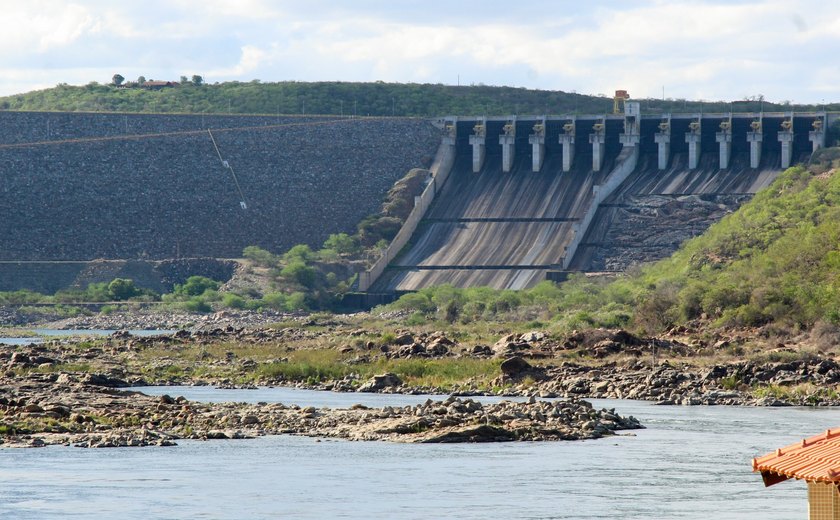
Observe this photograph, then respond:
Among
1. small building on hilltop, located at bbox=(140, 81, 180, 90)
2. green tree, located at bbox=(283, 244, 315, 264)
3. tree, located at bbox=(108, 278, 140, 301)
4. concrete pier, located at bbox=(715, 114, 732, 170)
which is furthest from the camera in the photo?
small building on hilltop, located at bbox=(140, 81, 180, 90)

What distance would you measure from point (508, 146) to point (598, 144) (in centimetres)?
765

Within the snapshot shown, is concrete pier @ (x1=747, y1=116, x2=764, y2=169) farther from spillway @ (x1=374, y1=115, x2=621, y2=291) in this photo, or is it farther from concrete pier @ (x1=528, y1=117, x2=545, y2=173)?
concrete pier @ (x1=528, y1=117, x2=545, y2=173)

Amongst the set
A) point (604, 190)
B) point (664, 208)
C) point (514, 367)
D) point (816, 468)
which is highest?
point (604, 190)

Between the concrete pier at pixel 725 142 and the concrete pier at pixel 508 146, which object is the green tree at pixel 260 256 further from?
the concrete pier at pixel 725 142

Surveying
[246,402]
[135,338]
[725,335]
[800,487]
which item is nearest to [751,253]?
[725,335]

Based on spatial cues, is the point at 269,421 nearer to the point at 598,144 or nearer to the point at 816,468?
the point at 816,468

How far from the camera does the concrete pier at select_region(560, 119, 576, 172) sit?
114 m

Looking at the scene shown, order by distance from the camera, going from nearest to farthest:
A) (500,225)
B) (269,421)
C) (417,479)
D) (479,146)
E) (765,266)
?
(417,479)
(269,421)
(765,266)
(500,225)
(479,146)

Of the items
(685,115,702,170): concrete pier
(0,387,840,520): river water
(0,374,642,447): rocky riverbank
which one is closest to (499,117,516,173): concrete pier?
(685,115,702,170): concrete pier

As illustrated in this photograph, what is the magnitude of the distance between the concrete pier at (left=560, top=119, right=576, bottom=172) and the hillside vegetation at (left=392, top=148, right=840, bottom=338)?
52.9ft

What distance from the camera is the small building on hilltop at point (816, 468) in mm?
15609

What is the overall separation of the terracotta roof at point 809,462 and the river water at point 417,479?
579 inches

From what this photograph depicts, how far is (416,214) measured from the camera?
383ft

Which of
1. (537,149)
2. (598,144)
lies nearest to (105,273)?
(537,149)
